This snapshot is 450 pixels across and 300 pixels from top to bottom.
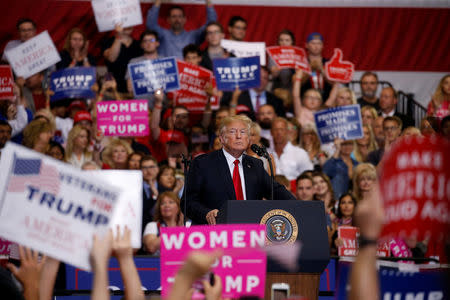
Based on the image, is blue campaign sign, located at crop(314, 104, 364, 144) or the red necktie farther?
blue campaign sign, located at crop(314, 104, 364, 144)

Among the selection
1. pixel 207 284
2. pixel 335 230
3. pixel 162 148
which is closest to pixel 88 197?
pixel 207 284

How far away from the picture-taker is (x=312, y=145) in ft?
27.5

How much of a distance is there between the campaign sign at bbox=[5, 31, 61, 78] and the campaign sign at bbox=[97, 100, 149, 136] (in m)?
1.06

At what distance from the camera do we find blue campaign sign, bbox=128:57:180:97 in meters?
8.23

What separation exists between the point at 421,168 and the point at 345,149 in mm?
6017

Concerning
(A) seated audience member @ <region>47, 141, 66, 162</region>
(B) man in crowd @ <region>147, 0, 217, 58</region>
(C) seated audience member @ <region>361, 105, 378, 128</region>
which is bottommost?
(A) seated audience member @ <region>47, 141, 66, 162</region>

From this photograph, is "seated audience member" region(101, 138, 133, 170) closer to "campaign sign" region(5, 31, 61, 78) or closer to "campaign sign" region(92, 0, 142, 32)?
"campaign sign" region(5, 31, 61, 78)

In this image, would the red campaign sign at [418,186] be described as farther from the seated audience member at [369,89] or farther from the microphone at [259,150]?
the seated audience member at [369,89]

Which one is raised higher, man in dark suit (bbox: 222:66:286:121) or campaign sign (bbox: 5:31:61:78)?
campaign sign (bbox: 5:31:61:78)

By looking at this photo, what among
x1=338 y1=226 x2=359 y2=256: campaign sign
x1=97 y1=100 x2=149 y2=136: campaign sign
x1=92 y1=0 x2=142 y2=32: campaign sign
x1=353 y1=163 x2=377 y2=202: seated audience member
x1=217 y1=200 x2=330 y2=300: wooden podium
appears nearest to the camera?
x1=217 y1=200 x2=330 y2=300: wooden podium

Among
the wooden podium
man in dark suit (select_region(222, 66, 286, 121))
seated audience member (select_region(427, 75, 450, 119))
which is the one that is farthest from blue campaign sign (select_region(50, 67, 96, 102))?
the wooden podium

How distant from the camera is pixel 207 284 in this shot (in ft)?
8.49

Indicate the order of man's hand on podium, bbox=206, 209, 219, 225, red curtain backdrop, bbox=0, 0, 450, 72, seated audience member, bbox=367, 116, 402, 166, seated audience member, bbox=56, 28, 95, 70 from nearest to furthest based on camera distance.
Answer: man's hand on podium, bbox=206, 209, 219, 225 → seated audience member, bbox=367, 116, 402, 166 → seated audience member, bbox=56, 28, 95, 70 → red curtain backdrop, bbox=0, 0, 450, 72

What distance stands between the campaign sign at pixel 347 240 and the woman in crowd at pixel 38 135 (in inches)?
122
